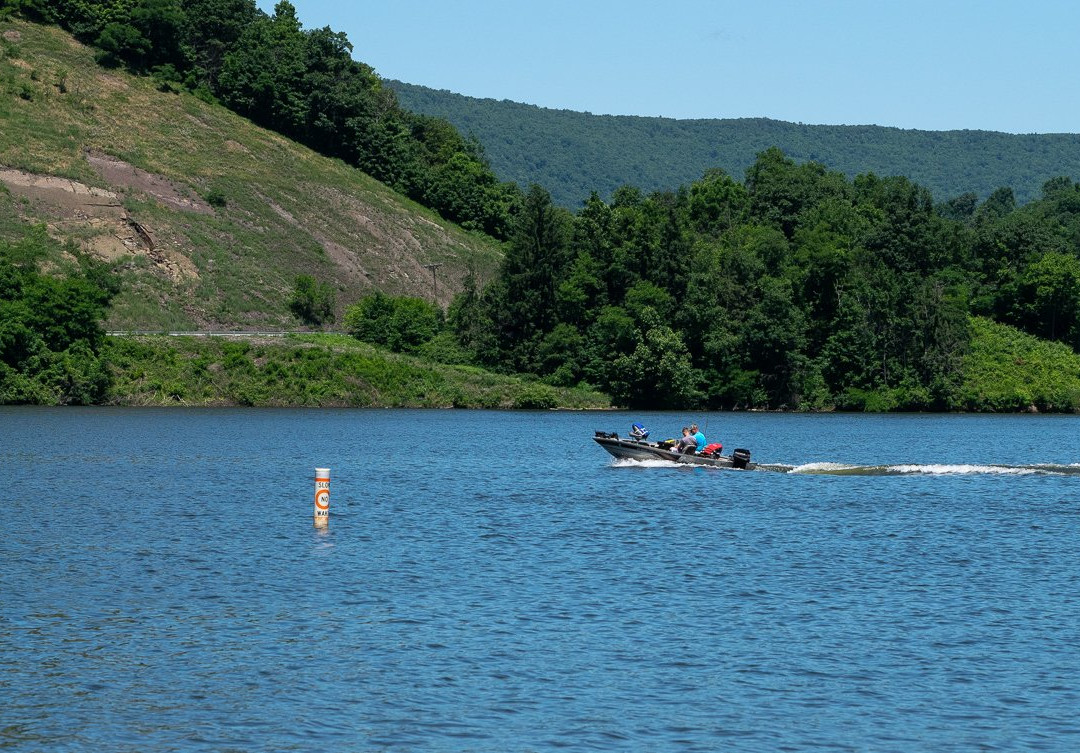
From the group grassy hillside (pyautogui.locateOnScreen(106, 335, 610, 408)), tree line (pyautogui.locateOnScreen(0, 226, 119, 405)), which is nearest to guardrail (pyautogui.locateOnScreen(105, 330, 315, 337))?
grassy hillside (pyautogui.locateOnScreen(106, 335, 610, 408))

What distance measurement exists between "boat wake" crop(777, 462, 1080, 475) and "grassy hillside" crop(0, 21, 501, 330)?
70.1 metres

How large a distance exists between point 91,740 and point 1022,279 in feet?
427

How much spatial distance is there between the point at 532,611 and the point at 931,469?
38937 mm

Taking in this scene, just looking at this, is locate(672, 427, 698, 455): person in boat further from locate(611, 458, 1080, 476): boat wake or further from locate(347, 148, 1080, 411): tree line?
locate(347, 148, 1080, 411): tree line

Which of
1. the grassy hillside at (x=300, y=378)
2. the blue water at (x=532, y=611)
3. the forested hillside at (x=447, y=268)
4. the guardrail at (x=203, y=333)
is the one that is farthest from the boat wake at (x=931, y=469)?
the guardrail at (x=203, y=333)

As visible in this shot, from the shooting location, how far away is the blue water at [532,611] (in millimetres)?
21516

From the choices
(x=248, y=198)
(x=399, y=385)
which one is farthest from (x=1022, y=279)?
(x=248, y=198)

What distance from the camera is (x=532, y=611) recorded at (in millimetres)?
29734

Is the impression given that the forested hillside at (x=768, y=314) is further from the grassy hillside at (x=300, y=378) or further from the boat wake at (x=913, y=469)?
the boat wake at (x=913, y=469)

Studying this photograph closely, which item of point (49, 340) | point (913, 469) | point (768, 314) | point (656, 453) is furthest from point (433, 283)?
point (913, 469)

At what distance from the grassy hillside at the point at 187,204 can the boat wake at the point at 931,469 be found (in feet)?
230

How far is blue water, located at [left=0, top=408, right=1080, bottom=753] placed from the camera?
21516 mm

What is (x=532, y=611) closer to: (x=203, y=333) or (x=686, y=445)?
(x=686, y=445)

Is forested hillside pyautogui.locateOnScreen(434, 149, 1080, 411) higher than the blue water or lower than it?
higher
